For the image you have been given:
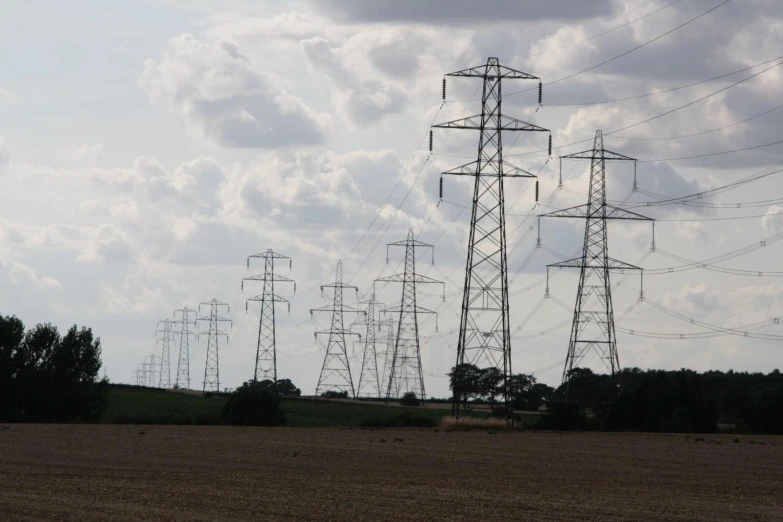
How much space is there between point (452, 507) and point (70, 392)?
2690 inches

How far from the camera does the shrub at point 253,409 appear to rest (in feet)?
269

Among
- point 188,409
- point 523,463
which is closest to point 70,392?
point 188,409

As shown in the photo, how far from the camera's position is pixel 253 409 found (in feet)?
270

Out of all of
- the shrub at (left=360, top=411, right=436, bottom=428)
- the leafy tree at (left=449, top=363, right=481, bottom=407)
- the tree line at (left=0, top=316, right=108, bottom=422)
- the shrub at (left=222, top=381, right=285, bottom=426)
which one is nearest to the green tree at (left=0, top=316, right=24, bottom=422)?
the tree line at (left=0, top=316, right=108, bottom=422)

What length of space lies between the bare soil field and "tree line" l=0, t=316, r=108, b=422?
31.3 m

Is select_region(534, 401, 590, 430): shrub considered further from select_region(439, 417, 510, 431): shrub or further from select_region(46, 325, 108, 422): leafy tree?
select_region(46, 325, 108, 422): leafy tree

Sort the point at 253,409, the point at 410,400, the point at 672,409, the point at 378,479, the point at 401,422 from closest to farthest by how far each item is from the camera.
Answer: the point at 378,479 < the point at 672,409 < the point at 401,422 < the point at 253,409 < the point at 410,400

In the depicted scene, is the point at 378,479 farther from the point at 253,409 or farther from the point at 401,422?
the point at 253,409

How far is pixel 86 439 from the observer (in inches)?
2158

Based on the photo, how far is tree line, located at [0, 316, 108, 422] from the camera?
3499 inches

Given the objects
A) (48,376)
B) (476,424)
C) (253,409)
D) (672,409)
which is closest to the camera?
(476,424)

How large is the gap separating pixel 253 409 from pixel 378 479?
161 feet

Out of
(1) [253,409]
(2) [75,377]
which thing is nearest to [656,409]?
(1) [253,409]

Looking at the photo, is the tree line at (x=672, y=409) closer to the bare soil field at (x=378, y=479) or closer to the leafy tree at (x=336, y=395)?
the bare soil field at (x=378, y=479)
